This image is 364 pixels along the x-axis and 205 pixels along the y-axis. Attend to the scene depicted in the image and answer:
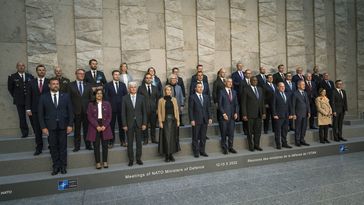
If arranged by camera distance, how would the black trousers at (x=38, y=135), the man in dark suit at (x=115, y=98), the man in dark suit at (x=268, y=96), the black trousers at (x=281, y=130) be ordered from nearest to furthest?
1. the black trousers at (x=38, y=135)
2. the man in dark suit at (x=115, y=98)
3. the black trousers at (x=281, y=130)
4. the man in dark suit at (x=268, y=96)

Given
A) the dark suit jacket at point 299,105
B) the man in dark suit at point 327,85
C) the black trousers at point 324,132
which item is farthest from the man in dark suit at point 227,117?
the man in dark suit at point 327,85

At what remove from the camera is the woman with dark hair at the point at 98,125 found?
5.49 meters

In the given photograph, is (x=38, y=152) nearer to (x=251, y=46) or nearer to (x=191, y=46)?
(x=191, y=46)

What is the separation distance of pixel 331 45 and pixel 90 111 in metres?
10.5

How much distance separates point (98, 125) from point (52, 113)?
904 millimetres

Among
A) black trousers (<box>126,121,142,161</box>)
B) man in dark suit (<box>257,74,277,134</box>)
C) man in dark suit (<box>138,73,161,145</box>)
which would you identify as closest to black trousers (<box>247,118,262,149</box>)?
man in dark suit (<box>257,74,277,134</box>)

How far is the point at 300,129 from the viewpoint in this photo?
7.55 metres

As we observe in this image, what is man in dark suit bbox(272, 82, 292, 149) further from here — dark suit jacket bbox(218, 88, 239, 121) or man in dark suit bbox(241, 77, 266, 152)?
dark suit jacket bbox(218, 88, 239, 121)

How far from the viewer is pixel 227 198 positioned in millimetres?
4492

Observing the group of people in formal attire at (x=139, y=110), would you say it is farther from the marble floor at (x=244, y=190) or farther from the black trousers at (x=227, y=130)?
the marble floor at (x=244, y=190)

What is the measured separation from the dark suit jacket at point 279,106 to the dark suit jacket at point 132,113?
366cm

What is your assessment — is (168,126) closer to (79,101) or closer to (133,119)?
(133,119)

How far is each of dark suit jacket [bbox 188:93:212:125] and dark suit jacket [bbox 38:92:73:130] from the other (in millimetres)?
2767

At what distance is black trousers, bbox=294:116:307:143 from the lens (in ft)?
24.4
